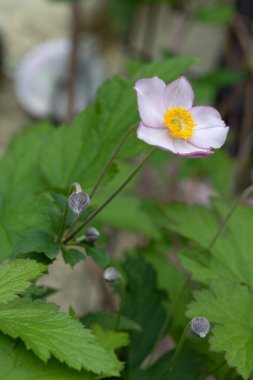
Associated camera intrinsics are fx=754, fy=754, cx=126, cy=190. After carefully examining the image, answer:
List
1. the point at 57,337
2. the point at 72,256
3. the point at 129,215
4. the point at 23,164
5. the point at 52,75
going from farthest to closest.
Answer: the point at 52,75
the point at 129,215
the point at 23,164
the point at 72,256
the point at 57,337

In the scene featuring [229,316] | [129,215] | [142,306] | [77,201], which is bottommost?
[129,215]

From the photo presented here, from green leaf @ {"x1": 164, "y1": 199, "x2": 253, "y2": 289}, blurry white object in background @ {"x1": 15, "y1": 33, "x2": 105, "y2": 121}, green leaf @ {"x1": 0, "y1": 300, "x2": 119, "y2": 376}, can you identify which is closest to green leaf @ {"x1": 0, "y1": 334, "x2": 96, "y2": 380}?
green leaf @ {"x1": 0, "y1": 300, "x2": 119, "y2": 376}

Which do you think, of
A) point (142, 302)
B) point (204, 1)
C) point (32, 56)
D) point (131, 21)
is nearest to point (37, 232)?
point (142, 302)

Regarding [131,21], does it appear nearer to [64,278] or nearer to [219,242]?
[64,278]

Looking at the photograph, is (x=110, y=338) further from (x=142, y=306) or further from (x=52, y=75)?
(x=52, y=75)

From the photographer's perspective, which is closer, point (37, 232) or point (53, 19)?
point (37, 232)

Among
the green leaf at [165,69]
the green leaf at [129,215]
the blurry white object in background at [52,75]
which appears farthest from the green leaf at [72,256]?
the blurry white object in background at [52,75]

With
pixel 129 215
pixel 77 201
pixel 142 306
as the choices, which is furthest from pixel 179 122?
pixel 129 215
